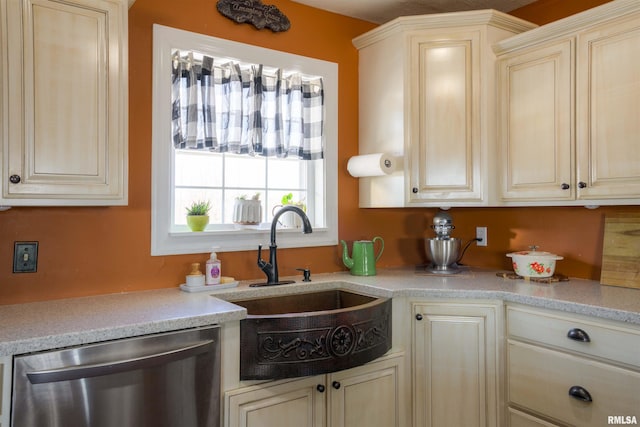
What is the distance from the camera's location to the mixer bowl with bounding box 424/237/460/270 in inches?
102

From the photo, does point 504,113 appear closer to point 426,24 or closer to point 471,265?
point 426,24

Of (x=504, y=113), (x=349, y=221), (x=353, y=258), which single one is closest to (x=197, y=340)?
(x=353, y=258)

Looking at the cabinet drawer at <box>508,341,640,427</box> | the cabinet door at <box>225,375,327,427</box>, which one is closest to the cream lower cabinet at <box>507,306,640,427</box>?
the cabinet drawer at <box>508,341,640,427</box>

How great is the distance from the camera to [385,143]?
2586mm

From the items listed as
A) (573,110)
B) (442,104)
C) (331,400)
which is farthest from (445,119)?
(331,400)

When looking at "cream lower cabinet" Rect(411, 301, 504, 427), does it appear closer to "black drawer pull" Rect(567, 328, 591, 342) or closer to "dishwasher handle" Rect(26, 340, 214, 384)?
"black drawer pull" Rect(567, 328, 591, 342)

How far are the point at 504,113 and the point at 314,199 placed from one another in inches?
45.0

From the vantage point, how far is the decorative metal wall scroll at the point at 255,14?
90.4 inches

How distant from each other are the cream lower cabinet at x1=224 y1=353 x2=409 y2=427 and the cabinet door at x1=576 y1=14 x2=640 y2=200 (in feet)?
3.93

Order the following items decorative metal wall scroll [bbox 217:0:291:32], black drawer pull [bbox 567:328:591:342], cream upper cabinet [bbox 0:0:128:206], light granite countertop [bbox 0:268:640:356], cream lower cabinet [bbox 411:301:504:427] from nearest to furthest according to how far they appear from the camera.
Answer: light granite countertop [bbox 0:268:640:356] < cream upper cabinet [bbox 0:0:128:206] < black drawer pull [bbox 567:328:591:342] < cream lower cabinet [bbox 411:301:504:427] < decorative metal wall scroll [bbox 217:0:291:32]

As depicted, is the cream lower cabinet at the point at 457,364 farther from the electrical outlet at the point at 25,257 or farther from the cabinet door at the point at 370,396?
the electrical outlet at the point at 25,257

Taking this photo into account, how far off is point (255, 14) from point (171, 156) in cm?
88

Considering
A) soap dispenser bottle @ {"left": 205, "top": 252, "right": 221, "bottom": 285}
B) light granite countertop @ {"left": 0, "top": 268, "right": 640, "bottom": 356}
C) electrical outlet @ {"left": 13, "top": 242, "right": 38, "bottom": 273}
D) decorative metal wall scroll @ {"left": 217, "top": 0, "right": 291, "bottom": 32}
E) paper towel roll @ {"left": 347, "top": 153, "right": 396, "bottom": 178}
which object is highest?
decorative metal wall scroll @ {"left": 217, "top": 0, "right": 291, "bottom": 32}

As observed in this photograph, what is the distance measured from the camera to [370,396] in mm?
1942
